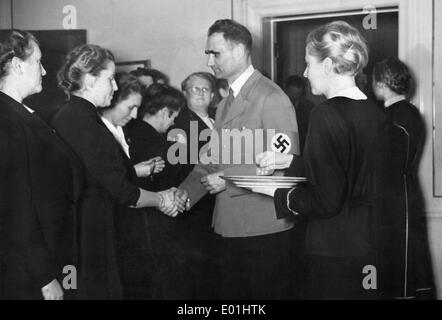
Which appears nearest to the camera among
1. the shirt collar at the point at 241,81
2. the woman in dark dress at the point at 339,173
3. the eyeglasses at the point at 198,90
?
the woman in dark dress at the point at 339,173

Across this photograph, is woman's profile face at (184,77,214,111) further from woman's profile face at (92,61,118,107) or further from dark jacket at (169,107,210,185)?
woman's profile face at (92,61,118,107)

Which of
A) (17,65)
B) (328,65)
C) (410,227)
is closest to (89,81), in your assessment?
(17,65)

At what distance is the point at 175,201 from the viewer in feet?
8.02

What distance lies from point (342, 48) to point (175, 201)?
95 centimetres

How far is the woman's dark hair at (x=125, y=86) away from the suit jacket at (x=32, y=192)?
33 cm

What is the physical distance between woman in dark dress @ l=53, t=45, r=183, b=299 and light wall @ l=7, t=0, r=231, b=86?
0.51 ft

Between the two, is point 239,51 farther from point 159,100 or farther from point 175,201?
point 175,201

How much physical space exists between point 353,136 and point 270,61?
24.7 inches

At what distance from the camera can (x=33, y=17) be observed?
2549 millimetres

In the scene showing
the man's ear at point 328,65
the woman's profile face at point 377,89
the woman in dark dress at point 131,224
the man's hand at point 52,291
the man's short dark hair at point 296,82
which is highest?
the man's ear at point 328,65

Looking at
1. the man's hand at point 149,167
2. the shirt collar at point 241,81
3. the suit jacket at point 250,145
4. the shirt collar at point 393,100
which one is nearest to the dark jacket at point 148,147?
the man's hand at point 149,167

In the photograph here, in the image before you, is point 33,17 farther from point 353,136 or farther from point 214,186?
point 353,136

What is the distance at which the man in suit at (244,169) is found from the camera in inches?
90.6

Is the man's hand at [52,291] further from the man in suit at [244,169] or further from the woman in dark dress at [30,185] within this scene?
the man in suit at [244,169]
